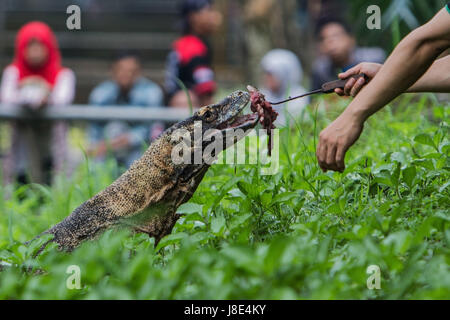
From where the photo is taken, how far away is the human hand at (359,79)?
3.19 meters

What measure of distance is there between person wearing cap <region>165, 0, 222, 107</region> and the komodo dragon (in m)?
3.50

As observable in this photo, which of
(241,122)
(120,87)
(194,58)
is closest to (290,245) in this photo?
(241,122)

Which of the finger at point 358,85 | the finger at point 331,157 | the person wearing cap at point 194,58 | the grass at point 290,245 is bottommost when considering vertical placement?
the grass at point 290,245

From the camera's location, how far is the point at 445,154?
338 cm

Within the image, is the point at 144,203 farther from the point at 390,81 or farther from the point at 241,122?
the point at 390,81

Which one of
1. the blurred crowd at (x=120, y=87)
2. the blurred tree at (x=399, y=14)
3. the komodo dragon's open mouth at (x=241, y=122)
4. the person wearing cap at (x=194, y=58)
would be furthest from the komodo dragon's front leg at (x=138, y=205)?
the blurred crowd at (x=120, y=87)

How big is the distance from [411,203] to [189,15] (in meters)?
5.56

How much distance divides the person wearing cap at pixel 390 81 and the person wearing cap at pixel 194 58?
169 inches

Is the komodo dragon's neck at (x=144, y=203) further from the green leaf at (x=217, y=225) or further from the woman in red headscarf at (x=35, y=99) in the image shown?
the woman in red headscarf at (x=35, y=99)

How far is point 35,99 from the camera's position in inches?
304

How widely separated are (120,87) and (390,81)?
6.00m

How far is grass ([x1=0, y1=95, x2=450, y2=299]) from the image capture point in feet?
7.06

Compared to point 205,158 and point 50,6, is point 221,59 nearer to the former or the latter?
point 50,6
